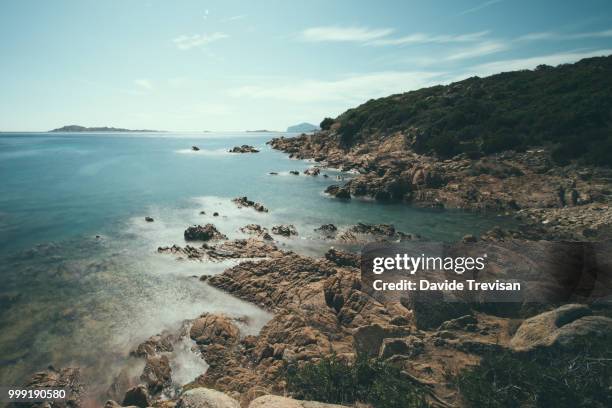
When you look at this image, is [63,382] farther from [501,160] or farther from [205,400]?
[501,160]

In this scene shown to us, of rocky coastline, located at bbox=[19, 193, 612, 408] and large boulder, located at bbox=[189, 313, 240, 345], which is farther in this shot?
large boulder, located at bbox=[189, 313, 240, 345]

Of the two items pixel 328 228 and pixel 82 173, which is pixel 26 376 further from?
pixel 82 173

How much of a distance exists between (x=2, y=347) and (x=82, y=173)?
59.8 metres

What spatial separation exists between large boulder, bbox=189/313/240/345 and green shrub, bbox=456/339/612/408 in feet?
31.4

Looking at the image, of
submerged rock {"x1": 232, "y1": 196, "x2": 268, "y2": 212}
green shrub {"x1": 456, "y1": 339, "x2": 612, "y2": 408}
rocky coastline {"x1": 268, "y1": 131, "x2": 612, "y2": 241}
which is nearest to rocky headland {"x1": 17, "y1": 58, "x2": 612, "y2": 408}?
green shrub {"x1": 456, "y1": 339, "x2": 612, "y2": 408}

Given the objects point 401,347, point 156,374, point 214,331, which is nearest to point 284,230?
point 214,331

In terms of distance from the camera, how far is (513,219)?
29.1 meters

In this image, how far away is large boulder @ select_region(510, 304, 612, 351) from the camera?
9016 millimetres

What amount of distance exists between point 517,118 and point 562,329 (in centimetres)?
4611

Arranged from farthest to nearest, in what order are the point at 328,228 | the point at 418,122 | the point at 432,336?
the point at 418,122
the point at 328,228
the point at 432,336

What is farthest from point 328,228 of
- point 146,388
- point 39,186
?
point 39,186

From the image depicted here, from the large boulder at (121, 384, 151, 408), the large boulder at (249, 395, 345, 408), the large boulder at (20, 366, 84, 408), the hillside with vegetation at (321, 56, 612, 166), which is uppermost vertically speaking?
the hillside with vegetation at (321, 56, 612, 166)

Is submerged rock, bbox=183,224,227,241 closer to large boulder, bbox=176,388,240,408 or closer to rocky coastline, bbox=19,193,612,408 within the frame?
rocky coastline, bbox=19,193,612,408

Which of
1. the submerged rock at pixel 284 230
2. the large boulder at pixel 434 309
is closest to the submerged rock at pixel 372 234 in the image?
the submerged rock at pixel 284 230
